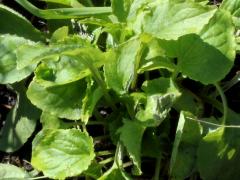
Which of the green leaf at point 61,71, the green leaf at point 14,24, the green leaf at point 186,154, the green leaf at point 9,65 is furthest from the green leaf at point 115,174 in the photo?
the green leaf at point 14,24

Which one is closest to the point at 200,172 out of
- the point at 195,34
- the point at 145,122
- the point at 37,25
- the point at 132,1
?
the point at 145,122

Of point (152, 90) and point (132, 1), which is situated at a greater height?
point (132, 1)

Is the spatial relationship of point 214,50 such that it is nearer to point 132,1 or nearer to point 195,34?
point 195,34

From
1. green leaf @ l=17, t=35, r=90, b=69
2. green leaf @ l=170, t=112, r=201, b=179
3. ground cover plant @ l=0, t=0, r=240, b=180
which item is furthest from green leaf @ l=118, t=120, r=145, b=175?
green leaf @ l=17, t=35, r=90, b=69

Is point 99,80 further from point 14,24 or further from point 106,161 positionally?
point 14,24

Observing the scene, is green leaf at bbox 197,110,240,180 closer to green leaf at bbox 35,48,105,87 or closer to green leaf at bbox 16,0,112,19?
green leaf at bbox 35,48,105,87

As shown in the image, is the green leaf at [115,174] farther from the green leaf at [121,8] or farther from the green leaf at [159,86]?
the green leaf at [121,8]

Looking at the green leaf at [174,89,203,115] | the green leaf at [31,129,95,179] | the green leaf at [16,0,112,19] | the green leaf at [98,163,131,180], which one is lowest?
the green leaf at [98,163,131,180]
